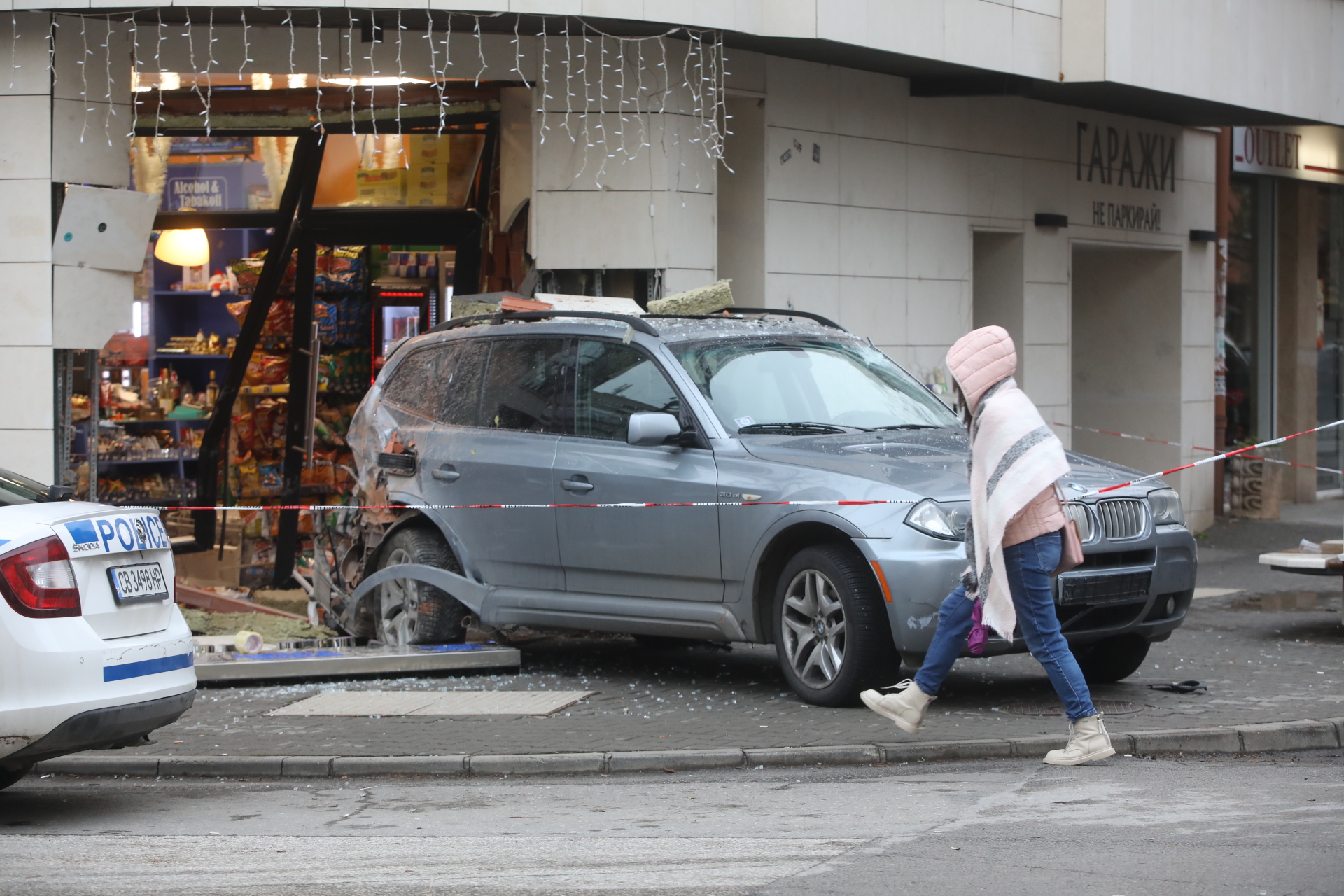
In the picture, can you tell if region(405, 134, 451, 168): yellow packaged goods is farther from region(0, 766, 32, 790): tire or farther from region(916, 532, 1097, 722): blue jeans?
region(916, 532, 1097, 722): blue jeans

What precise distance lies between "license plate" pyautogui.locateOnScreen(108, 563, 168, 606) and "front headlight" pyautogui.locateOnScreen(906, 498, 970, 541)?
10.8 feet

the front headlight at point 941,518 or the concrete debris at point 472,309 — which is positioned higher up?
the concrete debris at point 472,309

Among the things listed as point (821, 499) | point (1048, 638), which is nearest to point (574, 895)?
point (1048, 638)

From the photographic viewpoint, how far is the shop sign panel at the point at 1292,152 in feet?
63.0

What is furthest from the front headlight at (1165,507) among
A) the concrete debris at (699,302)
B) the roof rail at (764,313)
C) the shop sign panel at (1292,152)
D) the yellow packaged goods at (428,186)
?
the shop sign panel at (1292,152)

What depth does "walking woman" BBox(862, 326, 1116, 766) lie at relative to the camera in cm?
659

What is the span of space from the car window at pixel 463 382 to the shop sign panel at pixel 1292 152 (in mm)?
12178

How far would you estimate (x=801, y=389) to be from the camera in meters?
8.75

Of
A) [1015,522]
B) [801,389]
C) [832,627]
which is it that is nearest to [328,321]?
[801,389]

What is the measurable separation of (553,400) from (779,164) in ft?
15.2

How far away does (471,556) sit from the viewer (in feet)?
31.0

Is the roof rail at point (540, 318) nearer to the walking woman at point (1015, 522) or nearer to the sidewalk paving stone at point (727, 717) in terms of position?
the sidewalk paving stone at point (727, 717)

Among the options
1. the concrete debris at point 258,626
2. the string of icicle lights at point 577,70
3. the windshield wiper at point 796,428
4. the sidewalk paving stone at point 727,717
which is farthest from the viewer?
Answer: the string of icicle lights at point 577,70

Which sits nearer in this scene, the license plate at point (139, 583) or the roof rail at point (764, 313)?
the license plate at point (139, 583)
